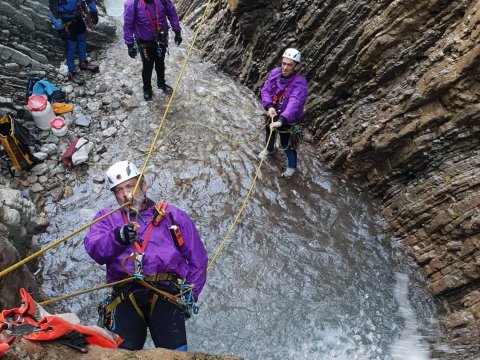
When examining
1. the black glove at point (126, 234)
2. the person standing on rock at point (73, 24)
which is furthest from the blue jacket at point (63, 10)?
the black glove at point (126, 234)

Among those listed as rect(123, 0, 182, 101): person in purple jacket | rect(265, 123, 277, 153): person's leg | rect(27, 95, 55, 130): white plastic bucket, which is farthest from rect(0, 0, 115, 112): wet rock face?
rect(265, 123, 277, 153): person's leg

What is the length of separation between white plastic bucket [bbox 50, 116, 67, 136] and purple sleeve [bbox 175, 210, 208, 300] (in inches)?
198

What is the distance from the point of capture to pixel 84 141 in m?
8.16

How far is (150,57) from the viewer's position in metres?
8.80

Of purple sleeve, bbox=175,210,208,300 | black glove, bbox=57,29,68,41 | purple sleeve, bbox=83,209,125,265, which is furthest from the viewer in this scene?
black glove, bbox=57,29,68,41

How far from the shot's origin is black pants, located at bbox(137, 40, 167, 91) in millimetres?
8494

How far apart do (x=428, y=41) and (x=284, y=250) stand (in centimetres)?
432

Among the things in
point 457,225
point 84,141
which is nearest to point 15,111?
point 84,141

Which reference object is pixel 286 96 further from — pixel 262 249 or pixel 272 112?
pixel 262 249

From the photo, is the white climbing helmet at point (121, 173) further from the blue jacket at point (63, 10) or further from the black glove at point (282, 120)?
the blue jacket at point (63, 10)

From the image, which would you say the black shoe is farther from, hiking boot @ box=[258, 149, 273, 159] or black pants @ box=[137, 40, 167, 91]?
hiking boot @ box=[258, 149, 273, 159]

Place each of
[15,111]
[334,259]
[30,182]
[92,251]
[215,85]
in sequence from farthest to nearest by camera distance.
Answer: [215,85] < [15,111] < [30,182] < [334,259] < [92,251]

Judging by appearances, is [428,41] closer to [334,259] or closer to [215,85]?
[334,259]

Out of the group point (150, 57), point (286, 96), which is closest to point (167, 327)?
point (286, 96)
